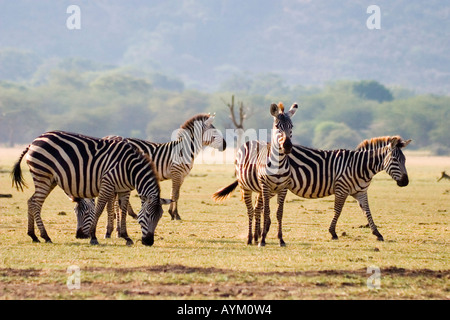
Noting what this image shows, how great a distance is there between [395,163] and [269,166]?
2700mm

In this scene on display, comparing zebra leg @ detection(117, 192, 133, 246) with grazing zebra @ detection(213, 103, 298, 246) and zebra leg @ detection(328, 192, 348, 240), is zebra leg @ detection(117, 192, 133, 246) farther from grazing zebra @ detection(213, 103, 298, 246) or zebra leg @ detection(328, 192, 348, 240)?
zebra leg @ detection(328, 192, 348, 240)

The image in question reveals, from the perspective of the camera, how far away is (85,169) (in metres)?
12.7

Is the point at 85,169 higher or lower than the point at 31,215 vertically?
higher

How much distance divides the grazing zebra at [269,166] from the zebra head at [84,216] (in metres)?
2.51

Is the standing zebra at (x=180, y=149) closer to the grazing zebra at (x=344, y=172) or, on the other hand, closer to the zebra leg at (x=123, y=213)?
the zebra leg at (x=123, y=213)

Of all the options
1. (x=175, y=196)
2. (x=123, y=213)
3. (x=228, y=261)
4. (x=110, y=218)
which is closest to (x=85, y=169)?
(x=123, y=213)

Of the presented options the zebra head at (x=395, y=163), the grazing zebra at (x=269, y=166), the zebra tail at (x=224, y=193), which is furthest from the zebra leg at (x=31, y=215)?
the zebra head at (x=395, y=163)

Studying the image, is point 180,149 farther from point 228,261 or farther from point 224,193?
point 228,261

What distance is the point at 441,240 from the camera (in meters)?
13.9

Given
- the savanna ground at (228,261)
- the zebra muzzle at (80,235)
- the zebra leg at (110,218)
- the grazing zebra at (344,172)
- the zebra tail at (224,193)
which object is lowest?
the savanna ground at (228,261)

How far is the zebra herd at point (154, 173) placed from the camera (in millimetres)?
12312

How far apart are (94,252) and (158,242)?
5.11 feet

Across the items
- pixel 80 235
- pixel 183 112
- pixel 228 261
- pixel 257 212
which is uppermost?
Answer: pixel 183 112
